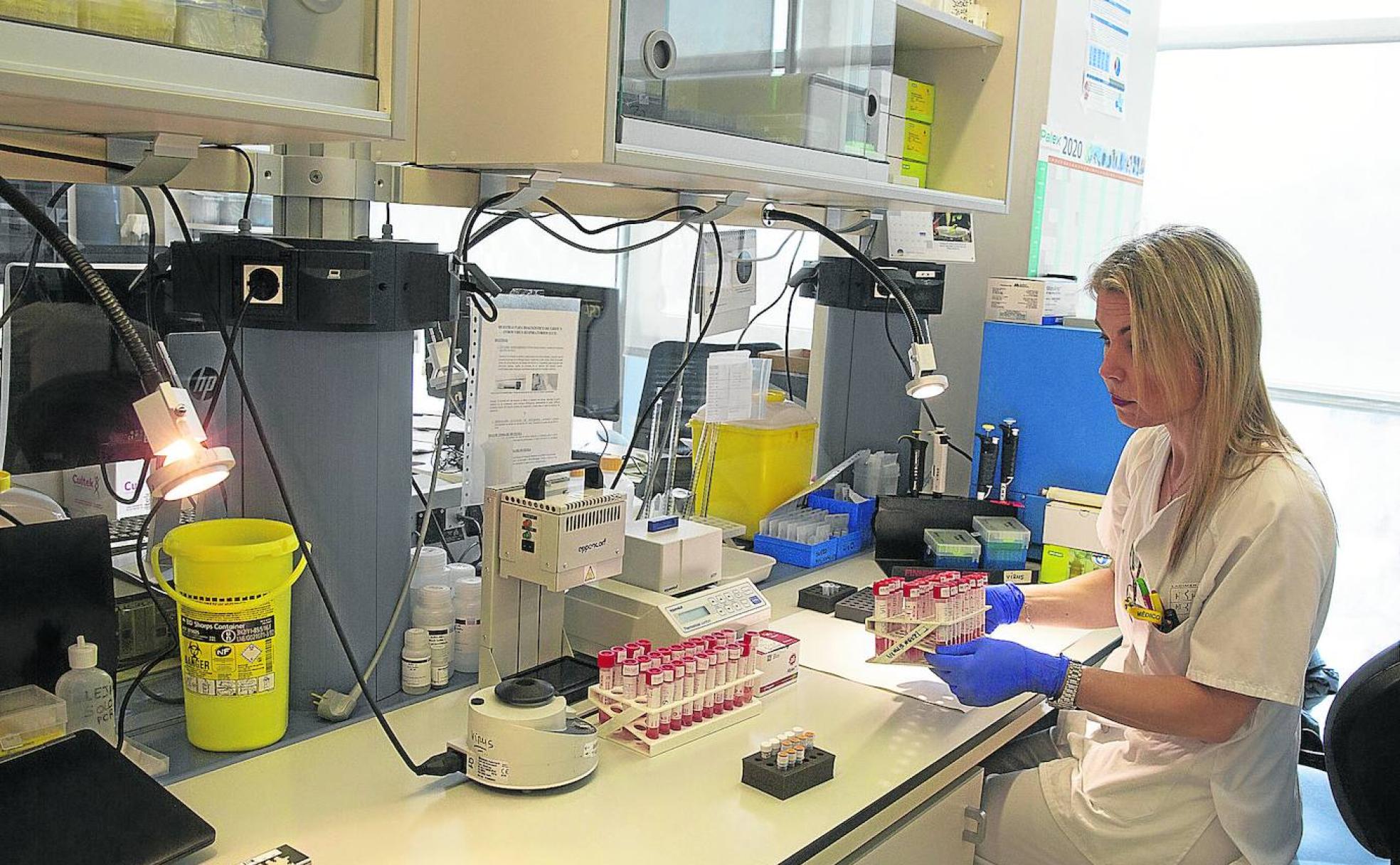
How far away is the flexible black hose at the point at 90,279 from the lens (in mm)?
975

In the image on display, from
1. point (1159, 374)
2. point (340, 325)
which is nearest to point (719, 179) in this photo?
point (340, 325)

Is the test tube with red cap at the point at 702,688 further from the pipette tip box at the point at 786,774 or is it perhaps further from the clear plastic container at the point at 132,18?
the clear plastic container at the point at 132,18

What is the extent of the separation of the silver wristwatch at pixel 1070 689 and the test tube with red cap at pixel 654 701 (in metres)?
0.59

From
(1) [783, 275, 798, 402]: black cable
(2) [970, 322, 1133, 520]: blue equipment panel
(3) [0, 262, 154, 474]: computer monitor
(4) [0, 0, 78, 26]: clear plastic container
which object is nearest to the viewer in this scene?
(4) [0, 0, 78, 26]: clear plastic container

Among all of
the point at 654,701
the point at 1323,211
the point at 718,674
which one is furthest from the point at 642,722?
the point at 1323,211

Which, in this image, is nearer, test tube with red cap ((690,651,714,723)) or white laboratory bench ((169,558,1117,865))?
white laboratory bench ((169,558,1117,865))

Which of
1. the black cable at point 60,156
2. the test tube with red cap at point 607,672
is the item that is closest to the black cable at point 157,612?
the black cable at point 60,156

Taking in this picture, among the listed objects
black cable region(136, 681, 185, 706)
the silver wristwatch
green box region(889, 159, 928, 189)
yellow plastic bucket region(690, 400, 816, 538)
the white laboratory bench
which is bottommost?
the white laboratory bench

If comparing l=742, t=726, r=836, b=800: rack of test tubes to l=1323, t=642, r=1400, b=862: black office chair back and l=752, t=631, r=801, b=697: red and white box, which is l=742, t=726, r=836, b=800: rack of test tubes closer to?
l=752, t=631, r=801, b=697: red and white box

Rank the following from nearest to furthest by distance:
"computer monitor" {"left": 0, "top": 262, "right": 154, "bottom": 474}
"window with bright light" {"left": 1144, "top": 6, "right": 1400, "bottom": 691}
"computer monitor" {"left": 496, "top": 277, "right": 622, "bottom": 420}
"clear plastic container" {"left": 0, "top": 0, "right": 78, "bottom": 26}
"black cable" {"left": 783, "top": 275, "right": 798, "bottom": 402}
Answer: "clear plastic container" {"left": 0, "top": 0, "right": 78, "bottom": 26} → "computer monitor" {"left": 0, "top": 262, "right": 154, "bottom": 474} → "black cable" {"left": 783, "top": 275, "right": 798, "bottom": 402} → "computer monitor" {"left": 496, "top": 277, "right": 622, "bottom": 420} → "window with bright light" {"left": 1144, "top": 6, "right": 1400, "bottom": 691}

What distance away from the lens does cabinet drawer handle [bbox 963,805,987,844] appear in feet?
5.41

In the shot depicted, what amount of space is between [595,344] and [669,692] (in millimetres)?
1485

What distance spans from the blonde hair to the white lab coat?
0.10 ft

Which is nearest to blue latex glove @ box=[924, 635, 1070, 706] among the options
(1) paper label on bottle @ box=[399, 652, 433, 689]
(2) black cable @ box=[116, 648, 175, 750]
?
(1) paper label on bottle @ box=[399, 652, 433, 689]
